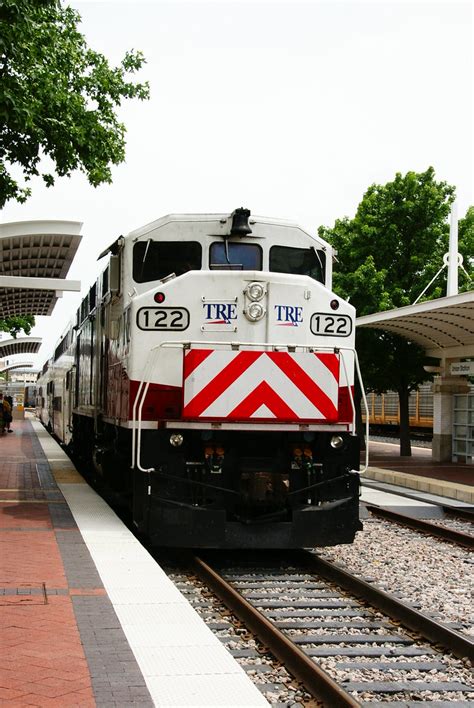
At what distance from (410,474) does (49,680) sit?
15.3 m

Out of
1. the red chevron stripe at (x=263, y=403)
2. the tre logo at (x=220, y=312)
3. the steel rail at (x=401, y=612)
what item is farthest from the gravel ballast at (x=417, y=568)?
the tre logo at (x=220, y=312)

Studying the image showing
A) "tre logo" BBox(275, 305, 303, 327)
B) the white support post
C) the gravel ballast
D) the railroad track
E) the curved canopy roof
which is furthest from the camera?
the curved canopy roof

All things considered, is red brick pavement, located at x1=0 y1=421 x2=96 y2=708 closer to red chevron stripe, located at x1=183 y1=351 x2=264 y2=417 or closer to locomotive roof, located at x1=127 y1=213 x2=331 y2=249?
red chevron stripe, located at x1=183 y1=351 x2=264 y2=417

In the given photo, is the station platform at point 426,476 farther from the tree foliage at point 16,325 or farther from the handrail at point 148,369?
the tree foliage at point 16,325

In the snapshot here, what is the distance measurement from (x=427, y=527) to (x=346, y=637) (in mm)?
5486

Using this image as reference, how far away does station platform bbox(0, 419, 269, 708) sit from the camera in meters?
4.23

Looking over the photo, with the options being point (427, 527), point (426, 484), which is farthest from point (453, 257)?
point (427, 527)

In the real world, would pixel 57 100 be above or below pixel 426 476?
above

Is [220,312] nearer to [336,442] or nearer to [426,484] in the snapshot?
[336,442]

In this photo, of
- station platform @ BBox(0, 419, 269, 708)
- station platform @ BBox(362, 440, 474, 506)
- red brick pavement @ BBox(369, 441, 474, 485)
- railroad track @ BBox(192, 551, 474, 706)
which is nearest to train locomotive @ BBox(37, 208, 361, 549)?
railroad track @ BBox(192, 551, 474, 706)

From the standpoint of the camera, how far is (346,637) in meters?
6.12

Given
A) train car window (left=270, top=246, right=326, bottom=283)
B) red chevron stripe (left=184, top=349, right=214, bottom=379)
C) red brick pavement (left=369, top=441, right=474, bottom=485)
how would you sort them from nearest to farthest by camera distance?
red chevron stripe (left=184, top=349, right=214, bottom=379), train car window (left=270, top=246, right=326, bottom=283), red brick pavement (left=369, top=441, right=474, bottom=485)

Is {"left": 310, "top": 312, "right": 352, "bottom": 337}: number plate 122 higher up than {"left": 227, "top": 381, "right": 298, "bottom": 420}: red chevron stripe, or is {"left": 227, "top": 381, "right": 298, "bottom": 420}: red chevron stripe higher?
{"left": 310, "top": 312, "right": 352, "bottom": 337}: number plate 122

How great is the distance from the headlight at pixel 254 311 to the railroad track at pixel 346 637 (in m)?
2.46
